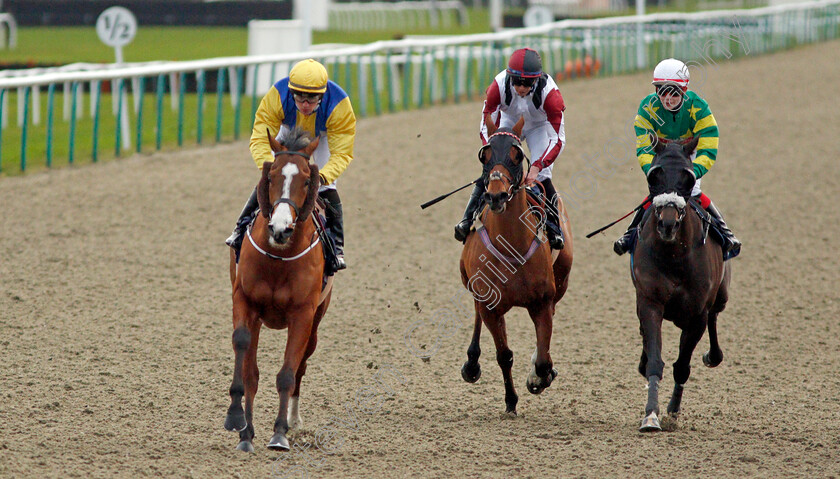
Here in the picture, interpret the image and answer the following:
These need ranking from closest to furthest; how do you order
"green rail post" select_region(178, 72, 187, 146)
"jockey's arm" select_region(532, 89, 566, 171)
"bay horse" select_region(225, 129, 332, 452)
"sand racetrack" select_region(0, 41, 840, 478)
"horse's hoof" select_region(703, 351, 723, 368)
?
"bay horse" select_region(225, 129, 332, 452) → "sand racetrack" select_region(0, 41, 840, 478) → "jockey's arm" select_region(532, 89, 566, 171) → "horse's hoof" select_region(703, 351, 723, 368) → "green rail post" select_region(178, 72, 187, 146)

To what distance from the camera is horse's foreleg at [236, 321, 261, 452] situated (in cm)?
530

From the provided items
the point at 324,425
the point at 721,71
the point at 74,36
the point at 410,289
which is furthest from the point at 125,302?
the point at 74,36

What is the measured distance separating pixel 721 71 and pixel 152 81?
11.3m

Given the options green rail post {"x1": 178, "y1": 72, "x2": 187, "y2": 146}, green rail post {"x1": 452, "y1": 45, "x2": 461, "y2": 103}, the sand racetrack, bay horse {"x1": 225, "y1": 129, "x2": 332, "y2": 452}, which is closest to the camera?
bay horse {"x1": 225, "y1": 129, "x2": 332, "y2": 452}

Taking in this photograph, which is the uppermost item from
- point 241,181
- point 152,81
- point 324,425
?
Result: point 152,81

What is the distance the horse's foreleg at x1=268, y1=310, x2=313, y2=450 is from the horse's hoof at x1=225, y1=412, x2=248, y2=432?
157 millimetres

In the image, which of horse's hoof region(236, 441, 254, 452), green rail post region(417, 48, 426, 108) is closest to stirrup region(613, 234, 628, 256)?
horse's hoof region(236, 441, 254, 452)

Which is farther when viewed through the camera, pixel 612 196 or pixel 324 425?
pixel 612 196

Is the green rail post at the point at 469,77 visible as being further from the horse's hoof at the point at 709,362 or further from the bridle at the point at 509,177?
the bridle at the point at 509,177

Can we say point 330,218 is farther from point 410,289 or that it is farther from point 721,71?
point 721,71

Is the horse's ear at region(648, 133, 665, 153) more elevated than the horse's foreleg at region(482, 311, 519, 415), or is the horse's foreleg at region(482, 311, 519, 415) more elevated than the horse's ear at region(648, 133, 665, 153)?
the horse's ear at region(648, 133, 665, 153)

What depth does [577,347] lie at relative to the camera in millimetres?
7629

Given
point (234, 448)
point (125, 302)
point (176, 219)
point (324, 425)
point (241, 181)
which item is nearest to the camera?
point (234, 448)

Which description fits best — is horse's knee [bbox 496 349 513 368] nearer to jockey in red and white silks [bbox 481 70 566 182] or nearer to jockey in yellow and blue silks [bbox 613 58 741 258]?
jockey in yellow and blue silks [bbox 613 58 741 258]
